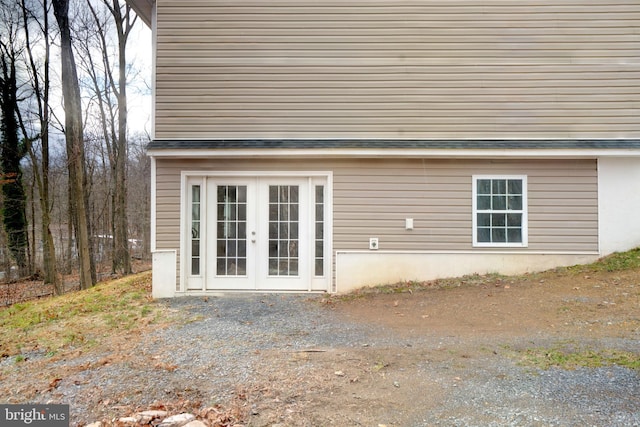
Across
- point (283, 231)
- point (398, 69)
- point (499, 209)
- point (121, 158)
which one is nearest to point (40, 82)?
point (121, 158)

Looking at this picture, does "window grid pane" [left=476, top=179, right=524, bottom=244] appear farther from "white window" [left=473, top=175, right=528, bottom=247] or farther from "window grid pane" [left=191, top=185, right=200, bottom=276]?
"window grid pane" [left=191, top=185, right=200, bottom=276]

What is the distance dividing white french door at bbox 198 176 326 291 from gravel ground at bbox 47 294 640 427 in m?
1.99

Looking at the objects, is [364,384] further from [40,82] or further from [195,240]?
[40,82]

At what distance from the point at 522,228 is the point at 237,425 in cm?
645

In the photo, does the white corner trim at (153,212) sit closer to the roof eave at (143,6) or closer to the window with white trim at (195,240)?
the window with white trim at (195,240)

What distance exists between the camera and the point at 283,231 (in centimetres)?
729

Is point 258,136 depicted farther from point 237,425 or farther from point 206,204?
point 237,425

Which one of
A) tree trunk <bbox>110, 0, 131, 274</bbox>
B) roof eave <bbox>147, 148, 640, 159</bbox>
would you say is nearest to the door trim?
roof eave <bbox>147, 148, 640, 159</bbox>

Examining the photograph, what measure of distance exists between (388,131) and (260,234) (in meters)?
3.13

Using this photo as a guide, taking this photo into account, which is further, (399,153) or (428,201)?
(428,201)

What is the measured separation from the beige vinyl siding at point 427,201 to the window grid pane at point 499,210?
188 mm

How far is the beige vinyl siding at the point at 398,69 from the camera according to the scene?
23.8 ft

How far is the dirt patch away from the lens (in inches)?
115

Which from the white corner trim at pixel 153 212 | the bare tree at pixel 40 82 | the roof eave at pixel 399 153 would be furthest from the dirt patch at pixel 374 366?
the bare tree at pixel 40 82
